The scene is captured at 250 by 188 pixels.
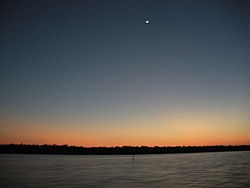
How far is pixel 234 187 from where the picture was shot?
29484mm

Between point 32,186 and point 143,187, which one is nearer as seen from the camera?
point 143,187

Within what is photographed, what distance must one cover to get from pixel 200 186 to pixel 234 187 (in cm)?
467

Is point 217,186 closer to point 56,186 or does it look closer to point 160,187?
point 160,187

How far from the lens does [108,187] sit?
96.9 ft

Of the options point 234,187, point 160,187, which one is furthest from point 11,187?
point 234,187

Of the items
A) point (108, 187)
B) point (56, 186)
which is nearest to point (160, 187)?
point (108, 187)

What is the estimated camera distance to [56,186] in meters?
30.2

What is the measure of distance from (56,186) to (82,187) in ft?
13.2

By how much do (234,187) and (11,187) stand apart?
3158 cm

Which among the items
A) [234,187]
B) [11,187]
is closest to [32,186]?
[11,187]

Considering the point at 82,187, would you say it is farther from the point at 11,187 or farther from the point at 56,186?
the point at 11,187

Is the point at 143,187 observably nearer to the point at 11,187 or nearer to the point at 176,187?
the point at 176,187

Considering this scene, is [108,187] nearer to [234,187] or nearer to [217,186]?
[217,186]

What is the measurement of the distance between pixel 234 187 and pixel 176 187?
822 cm
